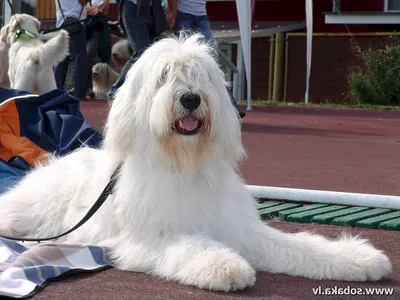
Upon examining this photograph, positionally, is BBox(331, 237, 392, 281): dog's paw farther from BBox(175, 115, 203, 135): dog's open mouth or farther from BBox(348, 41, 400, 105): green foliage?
BBox(348, 41, 400, 105): green foliage

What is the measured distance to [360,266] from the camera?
4012 mm

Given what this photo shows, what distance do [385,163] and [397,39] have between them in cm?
1256

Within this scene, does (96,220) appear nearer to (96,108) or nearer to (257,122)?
(257,122)

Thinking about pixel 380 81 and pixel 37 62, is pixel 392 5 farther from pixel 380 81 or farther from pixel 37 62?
pixel 37 62

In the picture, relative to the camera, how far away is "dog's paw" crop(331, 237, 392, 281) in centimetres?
400

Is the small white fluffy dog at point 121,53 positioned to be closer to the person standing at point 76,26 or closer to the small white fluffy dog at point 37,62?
the person standing at point 76,26

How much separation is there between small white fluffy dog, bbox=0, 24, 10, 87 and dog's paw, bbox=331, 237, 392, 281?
10925mm

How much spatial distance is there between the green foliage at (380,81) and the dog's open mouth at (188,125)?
48.3ft

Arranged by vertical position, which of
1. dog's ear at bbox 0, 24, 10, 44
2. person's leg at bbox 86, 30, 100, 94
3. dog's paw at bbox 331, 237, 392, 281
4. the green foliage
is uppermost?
dog's ear at bbox 0, 24, 10, 44

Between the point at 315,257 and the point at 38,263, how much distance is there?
1.39 meters

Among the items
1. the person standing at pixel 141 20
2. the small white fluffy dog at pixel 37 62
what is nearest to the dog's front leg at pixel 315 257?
the person standing at pixel 141 20

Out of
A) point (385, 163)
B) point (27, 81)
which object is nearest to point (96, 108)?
point (27, 81)

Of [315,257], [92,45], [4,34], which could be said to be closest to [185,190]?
[315,257]

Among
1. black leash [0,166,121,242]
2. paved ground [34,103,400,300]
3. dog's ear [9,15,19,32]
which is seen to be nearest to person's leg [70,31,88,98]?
paved ground [34,103,400,300]
